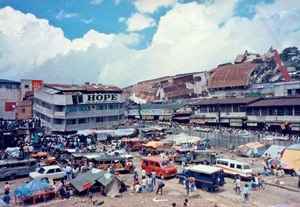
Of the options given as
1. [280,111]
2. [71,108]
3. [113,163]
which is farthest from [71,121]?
[280,111]

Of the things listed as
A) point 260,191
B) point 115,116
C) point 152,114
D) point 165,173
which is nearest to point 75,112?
point 115,116

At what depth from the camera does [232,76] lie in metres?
70.1

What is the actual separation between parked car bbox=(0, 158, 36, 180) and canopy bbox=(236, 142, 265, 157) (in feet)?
82.1

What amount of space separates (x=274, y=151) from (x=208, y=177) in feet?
48.5

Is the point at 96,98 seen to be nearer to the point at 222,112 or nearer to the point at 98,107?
the point at 98,107

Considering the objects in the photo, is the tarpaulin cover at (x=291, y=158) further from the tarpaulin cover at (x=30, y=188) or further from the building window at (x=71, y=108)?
the building window at (x=71, y=108)

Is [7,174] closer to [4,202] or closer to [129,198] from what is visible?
[4,202]

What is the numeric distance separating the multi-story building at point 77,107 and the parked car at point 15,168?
26.3 m

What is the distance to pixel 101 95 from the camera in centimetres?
5506

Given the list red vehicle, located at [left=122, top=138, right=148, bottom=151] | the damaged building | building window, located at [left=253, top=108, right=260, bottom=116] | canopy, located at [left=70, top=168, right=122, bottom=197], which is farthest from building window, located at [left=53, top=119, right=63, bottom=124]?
the damaged building

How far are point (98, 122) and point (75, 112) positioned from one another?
6106 millimetres

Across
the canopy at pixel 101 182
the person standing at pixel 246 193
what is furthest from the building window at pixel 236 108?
the canopy at pixel 101 182

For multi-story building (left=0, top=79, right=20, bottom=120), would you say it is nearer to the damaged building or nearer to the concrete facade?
the damaged building

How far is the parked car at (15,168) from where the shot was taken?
21953mm
